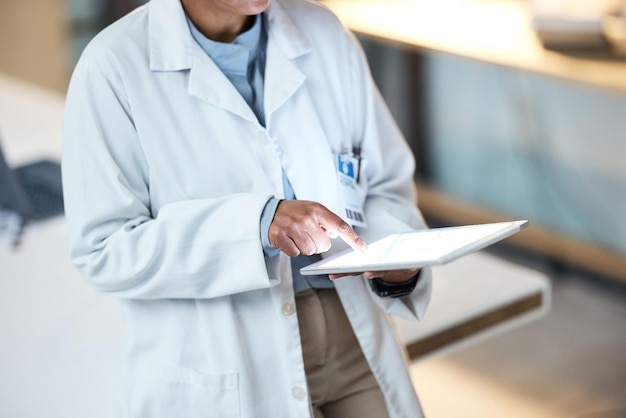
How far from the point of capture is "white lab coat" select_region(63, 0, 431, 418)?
1538mm

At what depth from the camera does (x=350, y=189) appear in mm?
1716

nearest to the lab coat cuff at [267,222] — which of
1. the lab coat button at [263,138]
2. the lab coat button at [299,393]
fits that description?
the lab coat button at [263,138]

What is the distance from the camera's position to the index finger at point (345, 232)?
1463mm

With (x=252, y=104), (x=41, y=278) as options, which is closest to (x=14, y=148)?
(x=41, y=278)

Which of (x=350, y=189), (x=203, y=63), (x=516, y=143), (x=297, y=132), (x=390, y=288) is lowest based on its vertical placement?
(x=516, y=143)

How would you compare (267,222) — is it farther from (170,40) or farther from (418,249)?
(170,40)

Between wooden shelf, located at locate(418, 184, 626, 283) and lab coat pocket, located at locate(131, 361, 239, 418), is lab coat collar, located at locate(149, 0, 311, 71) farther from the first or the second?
wooden shelf, located at locate(418, 184, 626, 283)

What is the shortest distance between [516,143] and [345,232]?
112 inches

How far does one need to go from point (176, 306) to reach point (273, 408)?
22 cm

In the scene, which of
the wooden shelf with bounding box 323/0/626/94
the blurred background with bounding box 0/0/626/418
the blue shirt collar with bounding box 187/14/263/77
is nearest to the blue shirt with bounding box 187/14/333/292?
the blue shirt collar with bounding box 187/14/263/77

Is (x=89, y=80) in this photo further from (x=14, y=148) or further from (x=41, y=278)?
(x=14, y=148)

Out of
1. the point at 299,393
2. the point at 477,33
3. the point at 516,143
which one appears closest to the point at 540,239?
the point at 516,143

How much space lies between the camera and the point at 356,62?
1782 millimetres

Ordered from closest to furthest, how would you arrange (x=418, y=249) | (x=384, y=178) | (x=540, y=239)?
(x=418, y=249)
(x=384, y=178)
(x=540, y=239)
